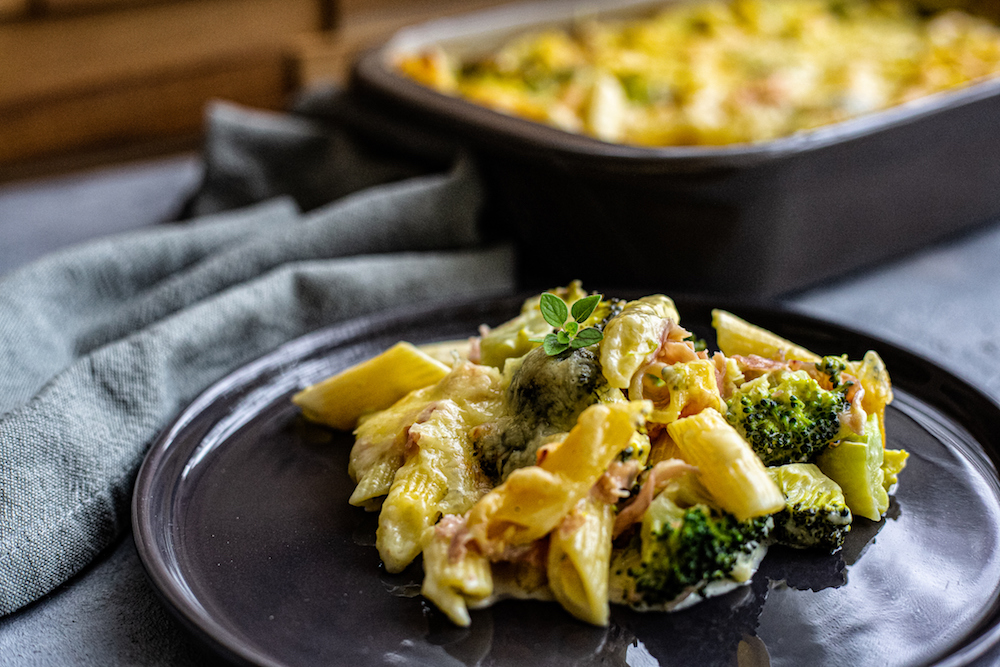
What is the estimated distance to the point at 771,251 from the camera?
185 centimetres

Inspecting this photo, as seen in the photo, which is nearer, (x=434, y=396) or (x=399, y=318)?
(x=434, y=396)

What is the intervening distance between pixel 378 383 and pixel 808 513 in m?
0.61

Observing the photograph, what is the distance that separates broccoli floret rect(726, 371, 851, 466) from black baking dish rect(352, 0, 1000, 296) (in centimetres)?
58

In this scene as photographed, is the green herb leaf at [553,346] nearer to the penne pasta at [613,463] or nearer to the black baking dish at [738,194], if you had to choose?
the penne pasta at [613,463]

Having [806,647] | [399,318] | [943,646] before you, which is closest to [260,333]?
[399,318]

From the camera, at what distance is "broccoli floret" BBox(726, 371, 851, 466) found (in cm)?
119

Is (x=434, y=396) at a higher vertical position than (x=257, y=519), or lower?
higher

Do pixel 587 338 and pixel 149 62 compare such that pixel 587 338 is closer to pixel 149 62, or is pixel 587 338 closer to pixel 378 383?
pixel 378 383

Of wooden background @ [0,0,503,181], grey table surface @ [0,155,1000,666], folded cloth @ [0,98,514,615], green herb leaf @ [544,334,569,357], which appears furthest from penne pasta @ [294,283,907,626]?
wooden background @ [0,0,503,181]

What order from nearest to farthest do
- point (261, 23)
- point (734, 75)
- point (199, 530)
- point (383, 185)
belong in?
point (199, 530)
point (383, 185)
point (734, 75)
point (261, 23)

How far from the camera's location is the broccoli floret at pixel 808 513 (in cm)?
115

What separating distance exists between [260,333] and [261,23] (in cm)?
210

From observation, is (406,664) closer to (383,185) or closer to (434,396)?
(434,396)

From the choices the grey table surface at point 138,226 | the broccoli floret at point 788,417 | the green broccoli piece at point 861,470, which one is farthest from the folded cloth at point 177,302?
the green broccoli piece at point 861,470
